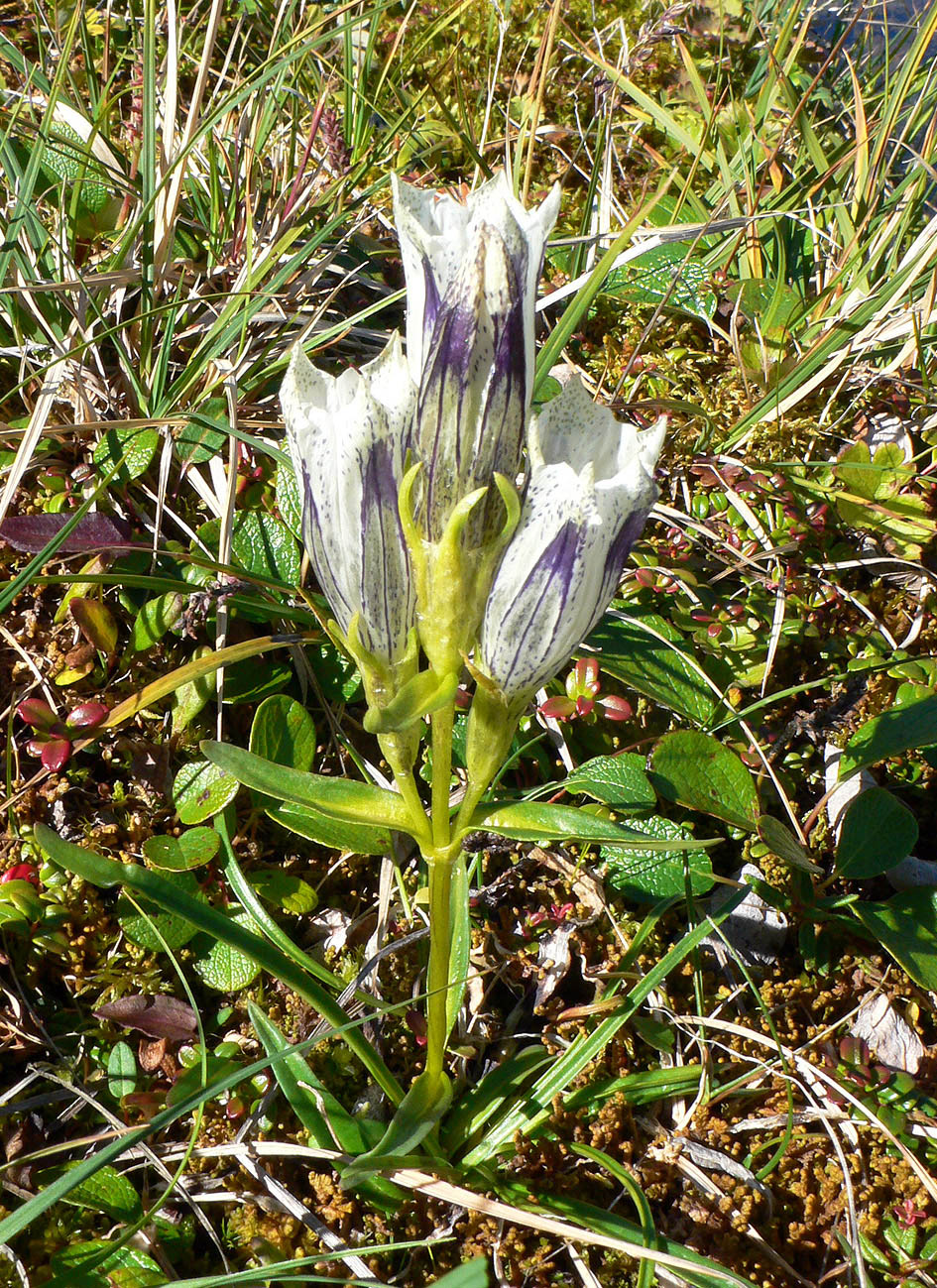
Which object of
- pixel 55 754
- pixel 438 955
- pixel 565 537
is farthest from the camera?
pixel 55 754

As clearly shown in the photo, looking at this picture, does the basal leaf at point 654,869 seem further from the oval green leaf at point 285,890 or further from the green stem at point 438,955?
the oval green leaf at point 285,890

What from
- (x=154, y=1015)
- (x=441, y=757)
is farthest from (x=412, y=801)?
(x=154, y=1015)

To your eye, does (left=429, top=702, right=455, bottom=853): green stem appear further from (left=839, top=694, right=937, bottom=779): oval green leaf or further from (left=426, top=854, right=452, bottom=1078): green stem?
(left=839, top=694, right=937, bottom=779): oval green leaf

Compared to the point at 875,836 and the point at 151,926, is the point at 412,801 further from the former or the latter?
the point at 875,836

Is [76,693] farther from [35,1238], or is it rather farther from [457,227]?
[457,227]

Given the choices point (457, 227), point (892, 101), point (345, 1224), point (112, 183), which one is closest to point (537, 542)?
point (457, 227)
